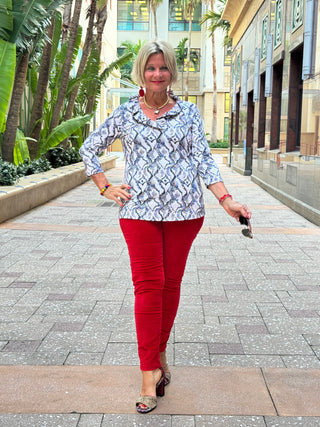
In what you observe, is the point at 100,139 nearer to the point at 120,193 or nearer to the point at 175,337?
the point at 120,193

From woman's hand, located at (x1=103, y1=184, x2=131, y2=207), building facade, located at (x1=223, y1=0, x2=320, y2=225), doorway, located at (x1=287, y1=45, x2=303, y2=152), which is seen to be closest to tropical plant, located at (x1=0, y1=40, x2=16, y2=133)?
building facade, located at (x1=223, y1=0, x2=320, y2=225)

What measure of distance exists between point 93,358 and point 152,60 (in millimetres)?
1855

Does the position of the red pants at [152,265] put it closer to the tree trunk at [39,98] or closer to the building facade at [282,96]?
the building facade at [282,96]

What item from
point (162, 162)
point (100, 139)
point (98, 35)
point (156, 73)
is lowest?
point (162, 162)

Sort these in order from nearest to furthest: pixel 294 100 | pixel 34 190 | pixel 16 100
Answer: pixel 34 190
pixel 16 100
pixel 294 100

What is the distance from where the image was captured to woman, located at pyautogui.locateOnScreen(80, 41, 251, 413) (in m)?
2.88

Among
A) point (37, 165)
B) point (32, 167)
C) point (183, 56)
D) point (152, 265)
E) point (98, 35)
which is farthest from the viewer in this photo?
point (183, 56)

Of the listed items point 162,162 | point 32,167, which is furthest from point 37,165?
point 162,162

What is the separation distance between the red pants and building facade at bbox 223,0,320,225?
21.7 ft

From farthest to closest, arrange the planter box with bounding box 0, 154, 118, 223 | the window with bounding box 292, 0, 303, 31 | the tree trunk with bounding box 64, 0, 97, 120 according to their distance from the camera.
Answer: the tree trunk with bounding box 64, 0, 97, 120 → the window with bounding box 292, 0, 303, 31 → the planter box with bounding box 0, 154, 118, 223

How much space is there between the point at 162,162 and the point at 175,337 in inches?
61.8

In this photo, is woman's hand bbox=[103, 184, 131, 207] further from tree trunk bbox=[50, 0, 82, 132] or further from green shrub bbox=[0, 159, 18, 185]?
tree trunk bbox=[50, 0, 82, 132]

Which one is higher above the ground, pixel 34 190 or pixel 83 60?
pixel 83 60

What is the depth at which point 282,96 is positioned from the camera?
1318 centimetres
